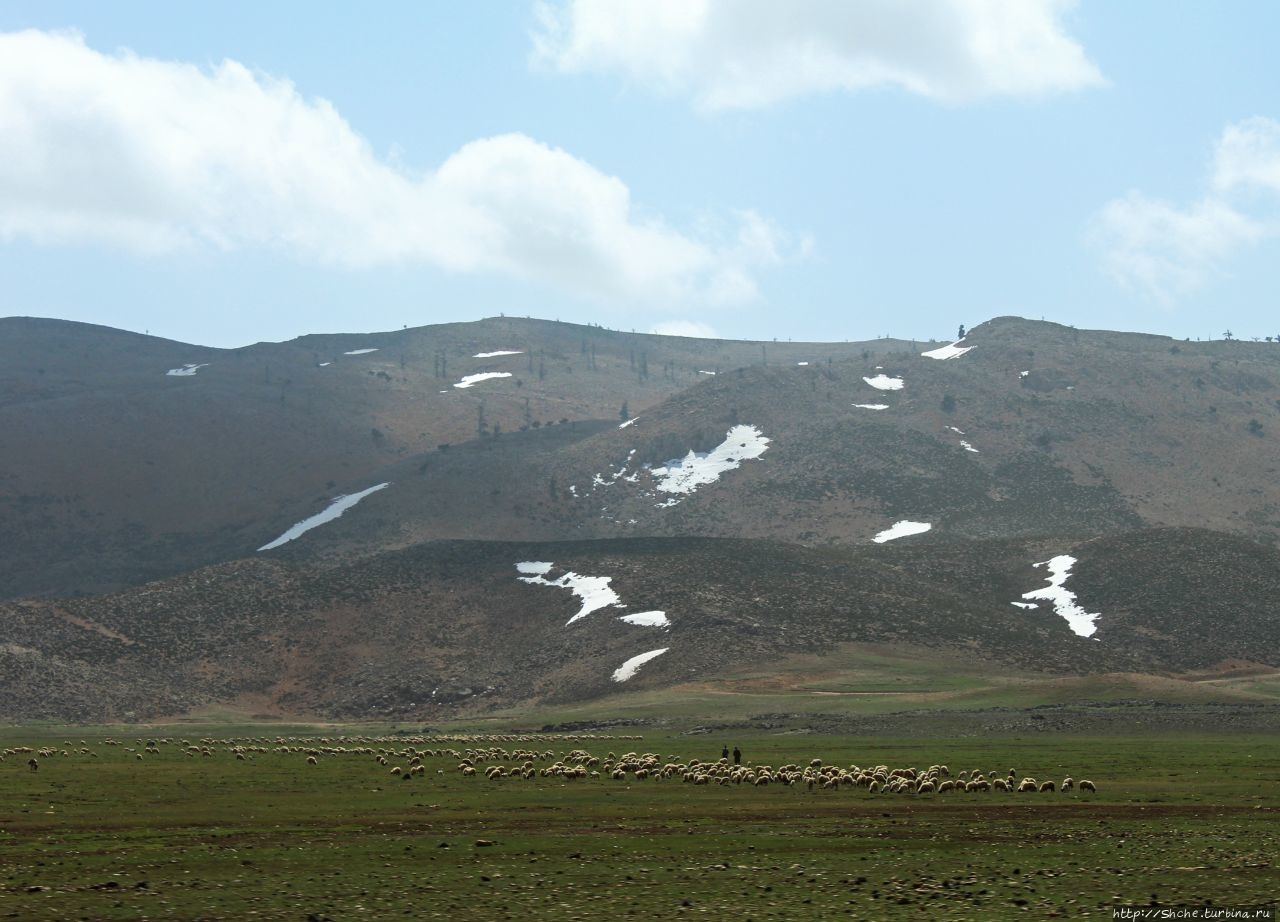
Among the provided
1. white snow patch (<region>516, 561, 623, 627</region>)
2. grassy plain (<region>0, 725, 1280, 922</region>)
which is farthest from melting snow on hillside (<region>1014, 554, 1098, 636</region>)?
grassy plain (<region>0, 725, 1280, 922</region>)

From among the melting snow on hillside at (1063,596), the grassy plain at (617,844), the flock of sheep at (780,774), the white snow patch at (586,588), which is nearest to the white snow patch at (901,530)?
the melting snow on hillside at (1063,596)

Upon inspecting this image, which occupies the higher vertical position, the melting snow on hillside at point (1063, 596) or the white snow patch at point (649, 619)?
the melting snow on hillside at point (1063, 596)

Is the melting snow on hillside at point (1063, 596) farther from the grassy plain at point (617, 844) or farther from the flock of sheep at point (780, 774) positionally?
the flock of sheep at point (780, 774)

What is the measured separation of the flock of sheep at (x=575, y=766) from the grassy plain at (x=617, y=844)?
1.19m

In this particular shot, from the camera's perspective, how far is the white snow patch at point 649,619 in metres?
121

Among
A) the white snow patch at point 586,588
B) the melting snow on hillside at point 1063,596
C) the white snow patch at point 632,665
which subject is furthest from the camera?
the white snow patch at point 586,588

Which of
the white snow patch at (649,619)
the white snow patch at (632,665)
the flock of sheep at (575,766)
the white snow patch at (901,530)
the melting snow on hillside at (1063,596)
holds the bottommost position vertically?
the flock of sheep at (575,766)

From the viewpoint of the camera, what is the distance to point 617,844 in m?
31.7

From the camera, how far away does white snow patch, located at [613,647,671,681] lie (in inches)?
4350

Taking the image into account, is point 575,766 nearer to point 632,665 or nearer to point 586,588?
point 632,665

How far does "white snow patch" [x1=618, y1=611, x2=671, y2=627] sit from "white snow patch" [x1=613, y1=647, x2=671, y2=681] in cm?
599

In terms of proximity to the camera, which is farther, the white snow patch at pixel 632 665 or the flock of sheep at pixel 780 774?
the white snow patch at pixel 632 665

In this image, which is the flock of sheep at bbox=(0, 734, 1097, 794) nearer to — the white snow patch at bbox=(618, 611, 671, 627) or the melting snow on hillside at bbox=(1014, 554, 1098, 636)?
the white snow patch at bbox=(618, 611, 671, 627)

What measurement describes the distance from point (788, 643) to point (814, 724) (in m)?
36.8
